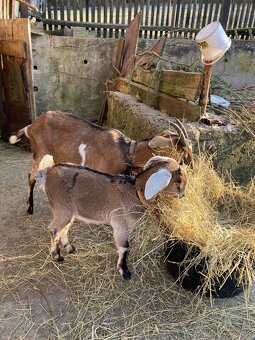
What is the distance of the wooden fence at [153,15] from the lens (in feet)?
22.2

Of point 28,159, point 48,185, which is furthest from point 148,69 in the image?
point 48,185

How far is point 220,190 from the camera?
3.00m

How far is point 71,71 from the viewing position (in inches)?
237

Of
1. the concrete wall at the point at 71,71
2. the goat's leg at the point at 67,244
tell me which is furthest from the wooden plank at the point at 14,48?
the goat's leg at the point at 67,244

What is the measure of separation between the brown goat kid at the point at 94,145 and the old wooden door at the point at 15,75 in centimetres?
152

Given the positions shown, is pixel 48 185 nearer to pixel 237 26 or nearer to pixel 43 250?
pixel 43 250

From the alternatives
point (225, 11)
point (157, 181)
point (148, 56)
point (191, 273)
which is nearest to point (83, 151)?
point (157, 181)

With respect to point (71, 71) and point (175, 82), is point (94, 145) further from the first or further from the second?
point (71, 71)

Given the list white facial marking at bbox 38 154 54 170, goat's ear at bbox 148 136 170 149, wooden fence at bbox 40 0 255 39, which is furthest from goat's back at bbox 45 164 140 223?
wooden fence at bbox 40 0 255 39

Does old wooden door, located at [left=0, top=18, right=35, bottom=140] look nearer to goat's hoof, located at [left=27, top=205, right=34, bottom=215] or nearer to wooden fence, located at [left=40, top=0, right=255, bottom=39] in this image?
goat's hoof, located at [left=27, top=205, right=34, bottom=215]

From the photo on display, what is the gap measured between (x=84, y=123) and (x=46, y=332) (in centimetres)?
196

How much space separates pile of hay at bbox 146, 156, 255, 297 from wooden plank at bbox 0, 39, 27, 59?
3.10 m

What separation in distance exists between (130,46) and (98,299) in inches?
166

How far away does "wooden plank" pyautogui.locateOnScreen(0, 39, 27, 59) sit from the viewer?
4.78m
